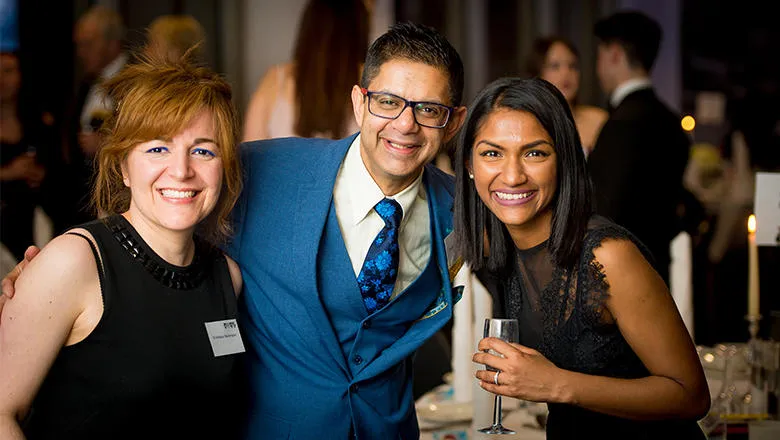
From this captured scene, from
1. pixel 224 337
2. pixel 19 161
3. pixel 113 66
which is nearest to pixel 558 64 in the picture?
pixel 113 66

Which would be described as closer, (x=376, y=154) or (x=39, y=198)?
(x=376, y=154)

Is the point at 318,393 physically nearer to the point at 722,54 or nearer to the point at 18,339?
the point at 18,339

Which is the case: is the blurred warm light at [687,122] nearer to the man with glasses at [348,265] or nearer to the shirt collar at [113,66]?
the man with glasses at [348,265]

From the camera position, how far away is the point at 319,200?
216 centimetres

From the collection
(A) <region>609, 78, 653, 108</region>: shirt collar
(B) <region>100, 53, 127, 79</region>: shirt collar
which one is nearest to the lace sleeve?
(A) <region>609, 78, 653, 108</region>: shirt collar

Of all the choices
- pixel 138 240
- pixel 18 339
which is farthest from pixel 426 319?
pixel 18 339

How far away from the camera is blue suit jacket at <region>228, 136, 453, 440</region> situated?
212 cm

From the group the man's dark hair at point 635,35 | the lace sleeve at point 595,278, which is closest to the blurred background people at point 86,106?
the man's dark hair at point 635,35

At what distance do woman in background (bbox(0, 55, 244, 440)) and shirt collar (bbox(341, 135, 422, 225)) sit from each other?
12.0 inches

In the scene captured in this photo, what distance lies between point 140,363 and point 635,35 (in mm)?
3001

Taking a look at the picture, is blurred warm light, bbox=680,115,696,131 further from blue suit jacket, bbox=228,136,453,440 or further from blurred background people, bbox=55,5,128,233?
blurred background people, bbox=55,5,128,233

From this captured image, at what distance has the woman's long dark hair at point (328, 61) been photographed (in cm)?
375

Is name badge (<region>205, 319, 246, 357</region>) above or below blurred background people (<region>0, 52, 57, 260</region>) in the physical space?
below

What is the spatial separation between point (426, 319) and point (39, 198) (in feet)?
9.03
